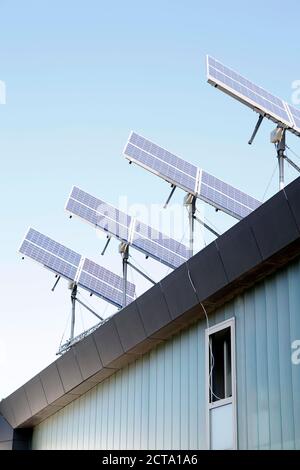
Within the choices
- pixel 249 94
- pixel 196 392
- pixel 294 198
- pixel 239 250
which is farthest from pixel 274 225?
pixel 249 94

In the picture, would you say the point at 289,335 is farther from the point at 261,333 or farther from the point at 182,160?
the point at 182,160

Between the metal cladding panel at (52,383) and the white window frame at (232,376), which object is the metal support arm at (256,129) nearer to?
the white window frame at (232,376)

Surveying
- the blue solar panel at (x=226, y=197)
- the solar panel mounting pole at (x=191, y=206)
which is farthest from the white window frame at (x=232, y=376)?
the solar panel mounting pole at (x=191, y=206)

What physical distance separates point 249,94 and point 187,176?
3.23m

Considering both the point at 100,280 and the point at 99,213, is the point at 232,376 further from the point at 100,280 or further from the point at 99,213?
the point at 100,280

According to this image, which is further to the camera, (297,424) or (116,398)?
(116,398)

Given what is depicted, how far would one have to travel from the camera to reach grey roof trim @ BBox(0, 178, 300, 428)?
40.4 feet

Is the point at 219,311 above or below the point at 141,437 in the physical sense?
above

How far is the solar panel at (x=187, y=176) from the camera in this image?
18.5 metres

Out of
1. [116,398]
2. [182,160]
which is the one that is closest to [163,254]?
A: [182,160]

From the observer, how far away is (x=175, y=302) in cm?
1473

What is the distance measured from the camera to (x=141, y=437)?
1603 centimetres

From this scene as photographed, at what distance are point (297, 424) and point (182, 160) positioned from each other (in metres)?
8.33
